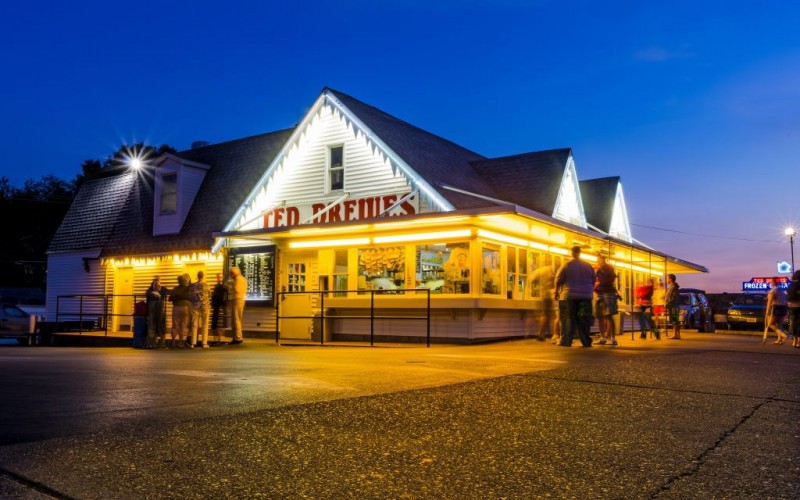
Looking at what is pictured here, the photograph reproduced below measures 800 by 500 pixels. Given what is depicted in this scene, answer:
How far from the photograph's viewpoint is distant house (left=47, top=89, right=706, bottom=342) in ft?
59.3

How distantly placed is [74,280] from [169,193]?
19.1ft

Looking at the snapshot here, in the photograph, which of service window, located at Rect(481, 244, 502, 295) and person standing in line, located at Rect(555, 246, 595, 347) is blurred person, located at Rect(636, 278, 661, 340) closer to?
service window, located at Rect(481, 244, 502, 295)

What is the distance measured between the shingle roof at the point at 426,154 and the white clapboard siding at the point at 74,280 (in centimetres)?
1247

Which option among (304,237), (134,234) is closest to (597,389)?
(304,237)

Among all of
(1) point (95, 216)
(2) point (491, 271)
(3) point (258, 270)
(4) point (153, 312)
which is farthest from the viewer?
(1) point (95, 216)

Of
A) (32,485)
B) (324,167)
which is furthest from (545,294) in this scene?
(32,485)

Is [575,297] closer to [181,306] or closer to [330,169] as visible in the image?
[330,169]

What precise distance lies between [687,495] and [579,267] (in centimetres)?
1156

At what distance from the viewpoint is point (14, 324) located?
2798cm

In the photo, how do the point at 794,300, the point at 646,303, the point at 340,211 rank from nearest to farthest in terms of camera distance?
1. the point at 794,300
2. the point at 646,303
3. the point at 340,211

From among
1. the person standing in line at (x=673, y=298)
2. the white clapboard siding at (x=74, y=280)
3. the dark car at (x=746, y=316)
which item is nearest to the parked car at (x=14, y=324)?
the white clapboard siding at (x=74, y=280)

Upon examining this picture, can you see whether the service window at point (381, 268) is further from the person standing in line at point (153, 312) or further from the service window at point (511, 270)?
the person standing in line at point (153, 312)

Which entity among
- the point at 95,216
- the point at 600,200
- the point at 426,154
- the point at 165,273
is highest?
the point at 426,154

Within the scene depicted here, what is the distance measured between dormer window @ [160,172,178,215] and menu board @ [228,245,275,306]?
441cm
